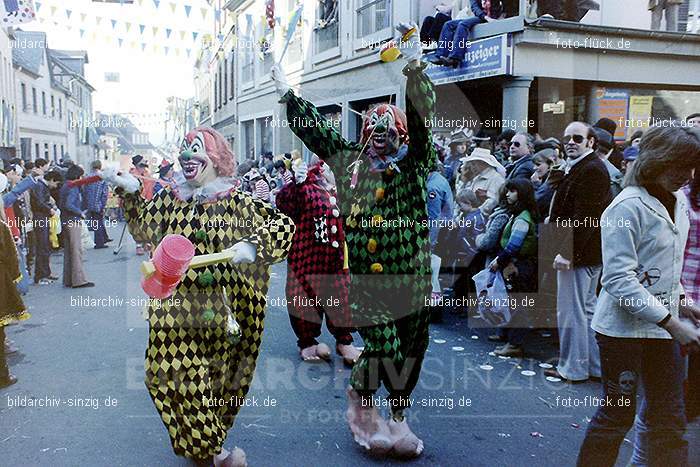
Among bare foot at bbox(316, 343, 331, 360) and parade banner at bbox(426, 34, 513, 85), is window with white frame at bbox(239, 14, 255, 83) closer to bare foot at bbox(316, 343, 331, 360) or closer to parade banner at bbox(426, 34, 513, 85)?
parade banner at bbox(426, 34, 513, 85)

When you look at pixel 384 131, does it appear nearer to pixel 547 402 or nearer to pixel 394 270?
pixel 394 270

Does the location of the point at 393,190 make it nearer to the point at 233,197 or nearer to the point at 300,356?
the point at 233,197

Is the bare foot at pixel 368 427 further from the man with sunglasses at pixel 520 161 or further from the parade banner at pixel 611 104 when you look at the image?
the parade banner at pixel 611 104

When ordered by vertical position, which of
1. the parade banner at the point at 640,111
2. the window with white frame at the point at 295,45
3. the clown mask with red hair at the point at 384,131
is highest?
the window with white frame at the point at 295,45

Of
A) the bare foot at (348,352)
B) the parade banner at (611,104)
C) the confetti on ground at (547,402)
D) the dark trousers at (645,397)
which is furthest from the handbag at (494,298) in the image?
the parade banner at (611,104)

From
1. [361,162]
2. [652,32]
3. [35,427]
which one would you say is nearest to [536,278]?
[361,162]

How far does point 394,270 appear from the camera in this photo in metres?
3.65

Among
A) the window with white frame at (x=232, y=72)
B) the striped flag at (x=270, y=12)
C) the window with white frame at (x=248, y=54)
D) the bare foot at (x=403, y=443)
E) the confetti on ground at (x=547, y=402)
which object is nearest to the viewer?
the bare foot at (x=403, y=443)

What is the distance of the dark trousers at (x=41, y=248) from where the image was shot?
9562mm

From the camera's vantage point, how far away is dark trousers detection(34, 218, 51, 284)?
31.4 ft

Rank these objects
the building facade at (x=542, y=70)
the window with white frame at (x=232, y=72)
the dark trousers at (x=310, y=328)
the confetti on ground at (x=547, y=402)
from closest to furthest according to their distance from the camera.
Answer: the confetti on ground at (x=547, y=402) → the dark trousers at (x=310, y=328) → the building facade at (x=542, y=70) → the window with white frame at (x=232, y=72)

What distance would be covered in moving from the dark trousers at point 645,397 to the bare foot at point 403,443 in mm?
1049

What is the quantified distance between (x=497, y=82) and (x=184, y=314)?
29.1 ft

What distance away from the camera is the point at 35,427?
4059mm
